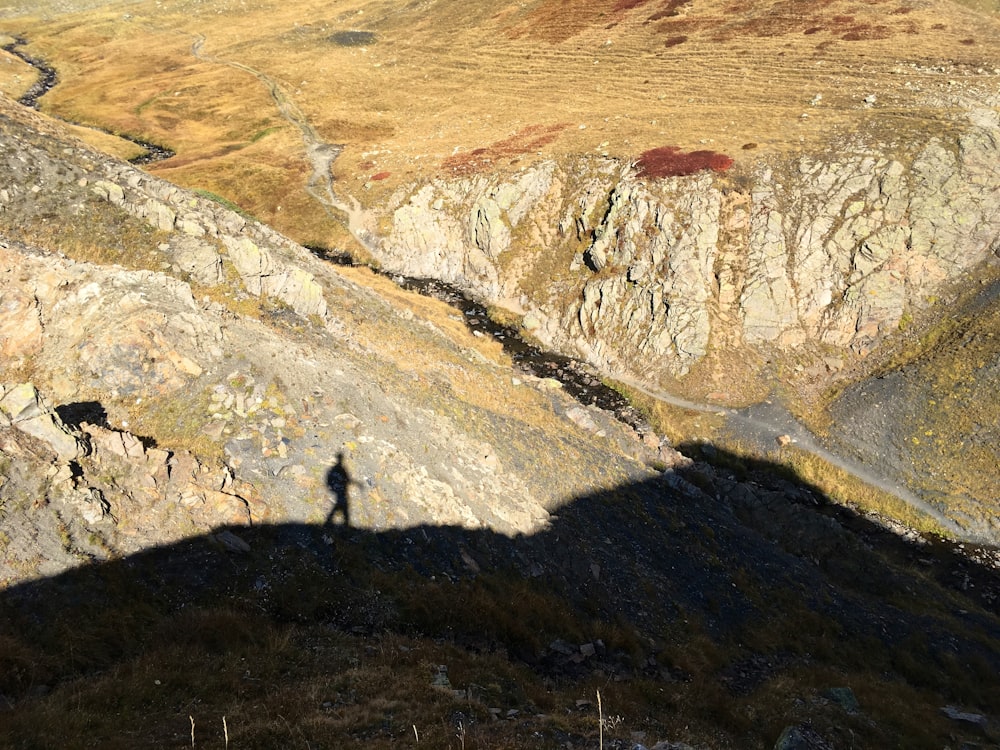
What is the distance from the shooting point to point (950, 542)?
35438mm

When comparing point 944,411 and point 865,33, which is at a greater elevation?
point 865,33

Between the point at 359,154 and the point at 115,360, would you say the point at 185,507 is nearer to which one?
the point at 115,360

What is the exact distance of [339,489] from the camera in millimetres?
19984

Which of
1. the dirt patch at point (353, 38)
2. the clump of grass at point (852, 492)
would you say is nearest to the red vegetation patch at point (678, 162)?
the clump of grass at point (852, 492)

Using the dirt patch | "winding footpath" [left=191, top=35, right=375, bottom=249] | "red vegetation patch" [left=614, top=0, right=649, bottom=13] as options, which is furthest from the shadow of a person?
the dirt patch

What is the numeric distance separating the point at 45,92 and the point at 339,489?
139 metres

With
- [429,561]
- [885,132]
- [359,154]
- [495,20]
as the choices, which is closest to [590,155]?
[885,132]

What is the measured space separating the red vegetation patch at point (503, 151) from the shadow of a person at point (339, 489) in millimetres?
52378

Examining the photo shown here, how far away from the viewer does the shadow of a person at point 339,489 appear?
19219 mm

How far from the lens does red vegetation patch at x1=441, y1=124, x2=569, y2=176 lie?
216 feet

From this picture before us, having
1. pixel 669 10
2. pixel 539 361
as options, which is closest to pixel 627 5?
pixel 669 10

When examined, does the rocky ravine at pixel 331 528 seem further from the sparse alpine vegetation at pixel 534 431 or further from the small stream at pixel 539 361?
the small stream at pixel 539 361

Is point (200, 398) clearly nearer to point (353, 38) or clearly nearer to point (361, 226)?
point (361, 226)

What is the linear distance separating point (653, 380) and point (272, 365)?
33412mm
